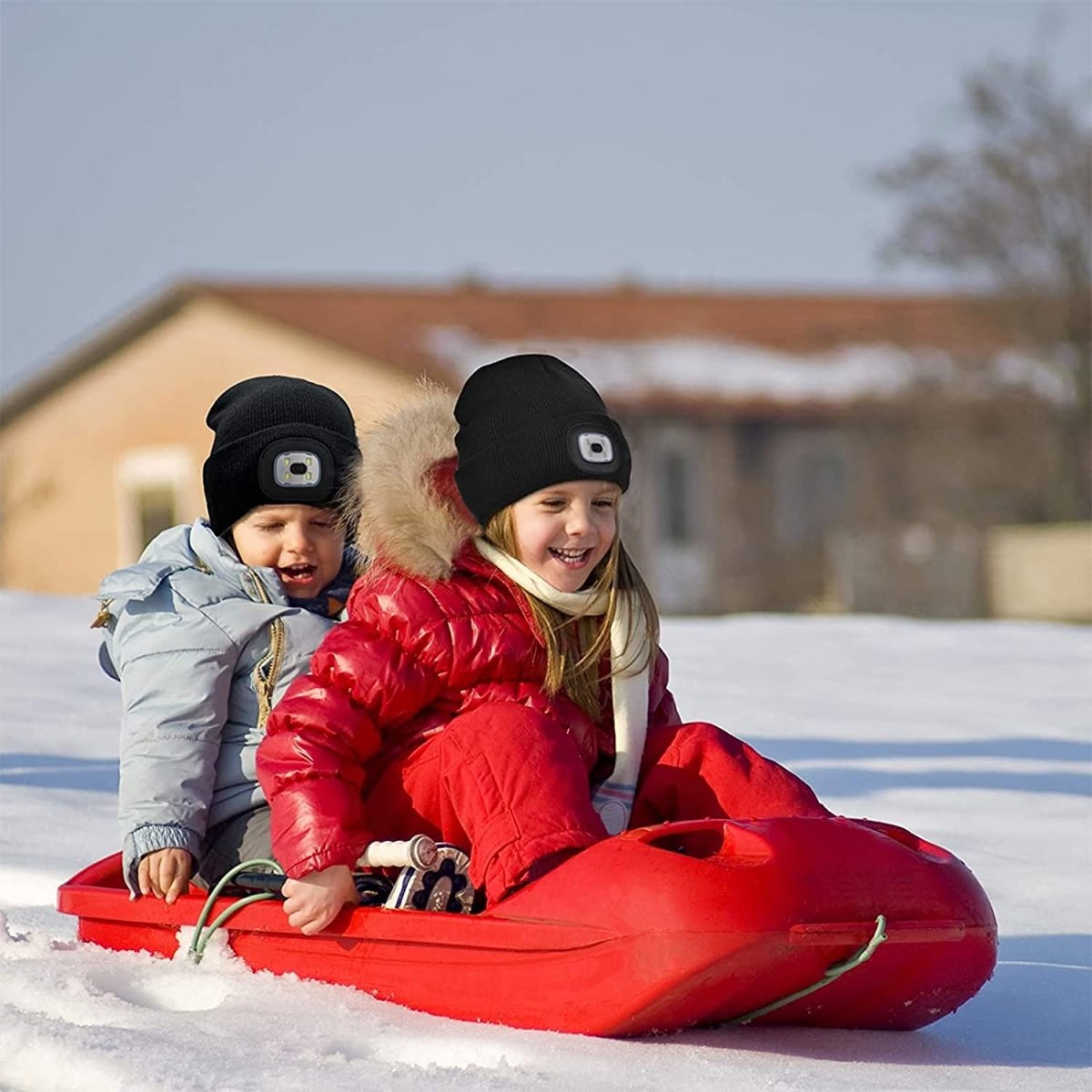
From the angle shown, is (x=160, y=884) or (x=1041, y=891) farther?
(x=1041, y=891)

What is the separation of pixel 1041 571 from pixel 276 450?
66.1 feet

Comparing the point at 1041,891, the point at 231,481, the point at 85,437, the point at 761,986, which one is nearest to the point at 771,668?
the point at 1041,891

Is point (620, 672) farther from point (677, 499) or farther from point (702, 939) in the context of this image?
point (677, 499)

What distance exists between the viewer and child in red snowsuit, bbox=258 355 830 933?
283 cm

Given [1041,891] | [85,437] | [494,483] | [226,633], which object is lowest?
[1041,891]

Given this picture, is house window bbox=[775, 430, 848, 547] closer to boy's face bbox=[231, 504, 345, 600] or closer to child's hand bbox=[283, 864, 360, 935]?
boy's face bbox=[231, 504, 345, 600]

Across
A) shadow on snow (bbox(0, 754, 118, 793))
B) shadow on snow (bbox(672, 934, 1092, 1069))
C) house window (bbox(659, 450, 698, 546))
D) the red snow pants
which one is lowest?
shadow on snow (bbox(672, 934, 1092, 1069))

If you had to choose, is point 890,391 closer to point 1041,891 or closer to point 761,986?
point 1041,891

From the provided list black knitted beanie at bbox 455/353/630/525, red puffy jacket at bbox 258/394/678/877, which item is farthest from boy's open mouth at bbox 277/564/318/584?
black knitted beanie at bbox 455/353/630/525

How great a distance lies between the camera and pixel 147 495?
27.9m

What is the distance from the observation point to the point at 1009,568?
76.6 feet

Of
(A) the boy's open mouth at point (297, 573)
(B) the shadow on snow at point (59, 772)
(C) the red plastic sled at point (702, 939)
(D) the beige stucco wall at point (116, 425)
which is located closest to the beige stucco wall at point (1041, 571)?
(D) the beige stucco wall at point (116, 425)

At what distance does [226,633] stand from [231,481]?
0.34 meters

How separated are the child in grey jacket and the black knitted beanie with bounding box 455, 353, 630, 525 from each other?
34cm
